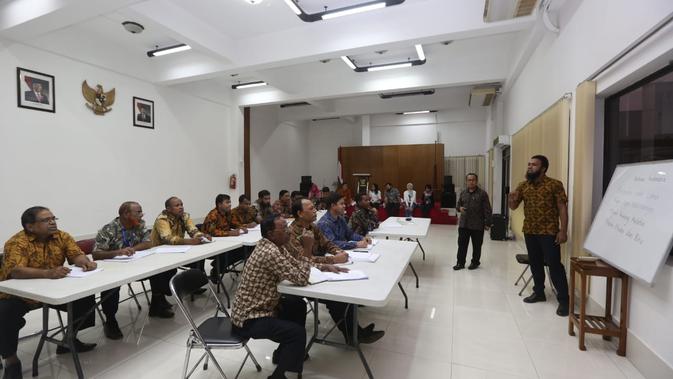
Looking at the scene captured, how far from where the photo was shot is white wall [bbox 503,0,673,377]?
2062 millimetres

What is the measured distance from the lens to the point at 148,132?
6930mm

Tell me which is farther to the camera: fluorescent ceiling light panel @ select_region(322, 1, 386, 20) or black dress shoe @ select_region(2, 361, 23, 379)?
fluorescent ceiling light panel @ select_region(322, 1, 386, 20)

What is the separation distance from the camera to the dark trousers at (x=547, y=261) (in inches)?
128

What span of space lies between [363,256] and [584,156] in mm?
2349

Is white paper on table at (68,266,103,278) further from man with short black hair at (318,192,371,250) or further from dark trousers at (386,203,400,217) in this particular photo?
dark trousers at (386,203,400,217)

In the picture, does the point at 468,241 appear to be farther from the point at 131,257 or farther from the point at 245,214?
the point at 131,257

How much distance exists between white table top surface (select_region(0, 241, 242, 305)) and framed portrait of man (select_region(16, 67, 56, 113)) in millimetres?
4179

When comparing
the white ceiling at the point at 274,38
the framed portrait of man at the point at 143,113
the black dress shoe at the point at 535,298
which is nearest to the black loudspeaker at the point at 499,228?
the white ceiling at the point at 274,38

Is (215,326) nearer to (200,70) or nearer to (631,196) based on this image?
A: (631,196)

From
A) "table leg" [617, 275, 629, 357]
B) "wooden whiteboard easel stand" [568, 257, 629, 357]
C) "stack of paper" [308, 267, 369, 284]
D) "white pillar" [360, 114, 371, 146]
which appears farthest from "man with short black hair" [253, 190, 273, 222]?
"white pillar" [360, 114, 371, 146]

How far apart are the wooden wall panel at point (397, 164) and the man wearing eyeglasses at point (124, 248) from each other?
9.73 metres

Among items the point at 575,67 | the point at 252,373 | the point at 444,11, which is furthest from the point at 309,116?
the point at 252,373

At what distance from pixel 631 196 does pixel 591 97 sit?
1124 mm

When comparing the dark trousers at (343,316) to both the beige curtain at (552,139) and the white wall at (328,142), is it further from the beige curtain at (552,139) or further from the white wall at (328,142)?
the white wall at (328,142)
